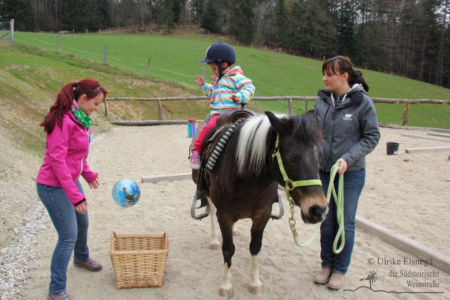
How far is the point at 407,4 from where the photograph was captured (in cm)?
5522

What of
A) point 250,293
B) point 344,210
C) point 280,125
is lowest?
point 250,293

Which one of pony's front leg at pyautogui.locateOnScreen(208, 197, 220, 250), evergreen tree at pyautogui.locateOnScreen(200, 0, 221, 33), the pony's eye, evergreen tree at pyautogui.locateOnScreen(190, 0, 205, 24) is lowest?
pony's front leg at pyautogui.locateOnScreen(208, 197, 220, 250)

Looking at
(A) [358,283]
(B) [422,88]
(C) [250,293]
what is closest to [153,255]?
(C) [250,293]

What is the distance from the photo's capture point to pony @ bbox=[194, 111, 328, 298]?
2.05m

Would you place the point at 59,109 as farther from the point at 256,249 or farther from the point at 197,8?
the point at 197,8

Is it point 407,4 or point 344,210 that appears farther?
point 407,4

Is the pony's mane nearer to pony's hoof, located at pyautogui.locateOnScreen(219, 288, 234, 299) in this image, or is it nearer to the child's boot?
the child's boot

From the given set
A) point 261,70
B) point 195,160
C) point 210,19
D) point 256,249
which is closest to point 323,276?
point 256,249

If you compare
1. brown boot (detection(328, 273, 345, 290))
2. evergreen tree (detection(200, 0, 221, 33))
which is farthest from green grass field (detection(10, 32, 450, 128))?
evergreen tree (detection(200, 0, 221, 33))

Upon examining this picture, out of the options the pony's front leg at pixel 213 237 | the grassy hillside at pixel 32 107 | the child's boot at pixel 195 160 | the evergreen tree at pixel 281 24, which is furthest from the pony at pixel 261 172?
the evergreen tree at pixel 281 24

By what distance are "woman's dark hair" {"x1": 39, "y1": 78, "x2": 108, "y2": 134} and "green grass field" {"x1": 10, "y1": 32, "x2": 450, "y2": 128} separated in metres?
16.4

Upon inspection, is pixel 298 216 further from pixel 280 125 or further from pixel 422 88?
pixel 422 88

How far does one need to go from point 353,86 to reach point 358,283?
179 cm

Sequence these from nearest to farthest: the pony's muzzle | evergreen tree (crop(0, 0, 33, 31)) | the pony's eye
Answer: the pony's muzzle → the pony's eye → evergreen tree (crop(0, 0, 33, 31))
